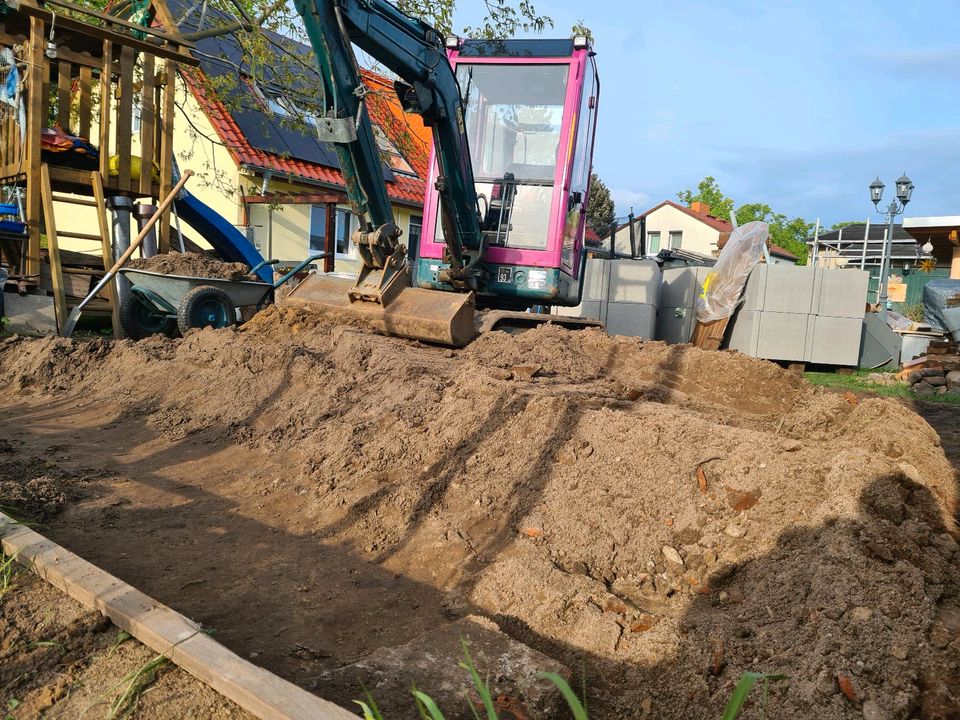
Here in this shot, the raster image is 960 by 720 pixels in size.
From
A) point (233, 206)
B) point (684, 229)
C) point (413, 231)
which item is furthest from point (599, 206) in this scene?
point (233, 206)

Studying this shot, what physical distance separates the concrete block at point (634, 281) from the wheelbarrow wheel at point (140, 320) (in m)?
7.91

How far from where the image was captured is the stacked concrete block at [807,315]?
12250mm

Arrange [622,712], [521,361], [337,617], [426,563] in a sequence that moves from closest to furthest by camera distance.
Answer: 1. [622,712]
2. [337,617]
3. [426,563]
4. [521,361]

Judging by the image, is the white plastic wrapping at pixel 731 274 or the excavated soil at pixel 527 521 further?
the white plastic wrapping at pixel 731 274

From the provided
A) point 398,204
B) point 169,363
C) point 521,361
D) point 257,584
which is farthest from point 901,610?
point 398,204

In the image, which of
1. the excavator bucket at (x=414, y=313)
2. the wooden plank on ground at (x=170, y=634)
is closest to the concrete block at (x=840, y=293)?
the excavator bucket at (x=414, y=313)

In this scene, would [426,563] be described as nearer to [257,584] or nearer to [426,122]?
[257,584]

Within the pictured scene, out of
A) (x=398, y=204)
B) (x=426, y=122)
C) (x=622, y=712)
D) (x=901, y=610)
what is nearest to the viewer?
(x=622, y=712)

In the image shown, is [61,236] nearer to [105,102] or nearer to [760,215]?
[105,102]

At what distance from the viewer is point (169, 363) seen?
6.58 metres

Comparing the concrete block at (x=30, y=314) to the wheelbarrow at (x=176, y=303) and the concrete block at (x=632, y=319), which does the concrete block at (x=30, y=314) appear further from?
the concrete block at (x=632, y=319)

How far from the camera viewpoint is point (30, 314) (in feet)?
27.3

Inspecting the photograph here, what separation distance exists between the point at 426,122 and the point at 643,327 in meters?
7.07

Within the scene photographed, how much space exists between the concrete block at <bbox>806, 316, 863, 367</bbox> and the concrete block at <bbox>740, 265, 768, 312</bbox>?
3.08 ft
